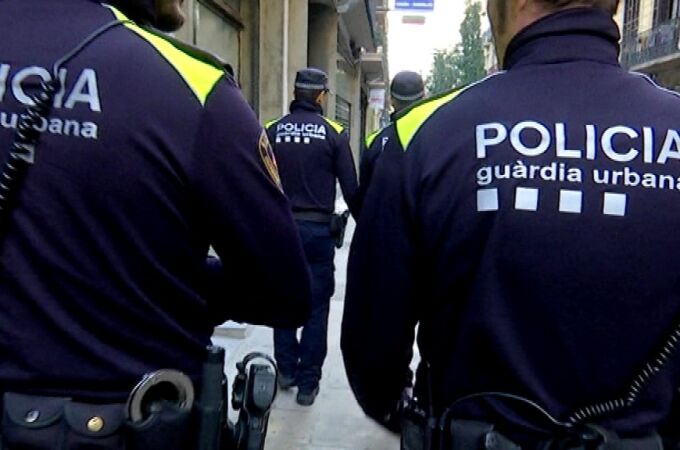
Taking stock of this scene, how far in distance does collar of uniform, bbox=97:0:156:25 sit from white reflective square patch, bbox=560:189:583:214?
99 cm

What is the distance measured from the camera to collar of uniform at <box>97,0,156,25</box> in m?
1.58

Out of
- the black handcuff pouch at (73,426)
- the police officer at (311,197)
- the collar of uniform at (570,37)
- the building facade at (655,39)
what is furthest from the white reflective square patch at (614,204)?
the building facade at (655,39)

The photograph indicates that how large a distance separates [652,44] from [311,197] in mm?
23147

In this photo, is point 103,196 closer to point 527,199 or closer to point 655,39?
point 527,199

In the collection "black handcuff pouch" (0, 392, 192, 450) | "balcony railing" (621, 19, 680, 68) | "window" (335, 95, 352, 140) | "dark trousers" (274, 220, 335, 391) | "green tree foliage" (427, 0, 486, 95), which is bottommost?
"dark trousers" (274, 220, 335, 391)

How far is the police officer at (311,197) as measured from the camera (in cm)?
448

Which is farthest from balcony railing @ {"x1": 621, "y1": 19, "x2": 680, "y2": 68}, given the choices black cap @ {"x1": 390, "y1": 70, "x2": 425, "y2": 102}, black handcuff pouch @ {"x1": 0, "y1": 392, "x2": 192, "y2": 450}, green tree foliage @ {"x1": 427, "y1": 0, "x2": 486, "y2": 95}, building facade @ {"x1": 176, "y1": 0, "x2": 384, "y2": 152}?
black handcuff pouch @ {"x1": 0, "y1": 392, "x2": 192, "y2": 450}

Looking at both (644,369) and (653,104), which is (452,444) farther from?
(653,104)

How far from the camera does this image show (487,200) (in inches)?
58.5

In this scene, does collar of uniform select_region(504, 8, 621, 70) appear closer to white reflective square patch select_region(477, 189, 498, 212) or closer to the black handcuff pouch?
white reflective square patch select_region(477, 189, 498, 212)

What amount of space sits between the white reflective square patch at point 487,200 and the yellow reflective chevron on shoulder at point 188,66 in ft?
1.98

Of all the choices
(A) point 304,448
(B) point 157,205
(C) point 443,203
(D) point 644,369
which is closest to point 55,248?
(B) point 157,205

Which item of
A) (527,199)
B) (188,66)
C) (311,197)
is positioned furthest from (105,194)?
(311,197)

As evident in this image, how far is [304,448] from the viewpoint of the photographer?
3787mm
